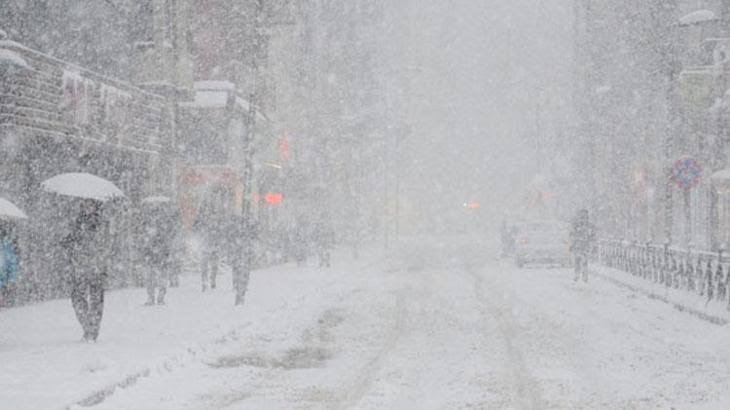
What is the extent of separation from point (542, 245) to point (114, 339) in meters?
24.6

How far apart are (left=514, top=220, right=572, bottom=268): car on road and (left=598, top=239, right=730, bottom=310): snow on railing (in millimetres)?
2339

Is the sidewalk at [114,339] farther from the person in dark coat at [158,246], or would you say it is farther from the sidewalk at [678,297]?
the sidewalk at [678,297]

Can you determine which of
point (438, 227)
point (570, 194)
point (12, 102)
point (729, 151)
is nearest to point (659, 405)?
point (12, 102)

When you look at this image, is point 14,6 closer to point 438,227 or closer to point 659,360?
point 659,360

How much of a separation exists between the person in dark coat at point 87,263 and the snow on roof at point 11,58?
5358 mm

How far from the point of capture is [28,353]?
12875 millimetres

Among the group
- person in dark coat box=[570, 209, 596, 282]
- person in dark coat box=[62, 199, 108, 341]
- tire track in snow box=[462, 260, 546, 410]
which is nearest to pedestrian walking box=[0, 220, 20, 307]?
person in dark coat box=[62, 199, 108, 341]

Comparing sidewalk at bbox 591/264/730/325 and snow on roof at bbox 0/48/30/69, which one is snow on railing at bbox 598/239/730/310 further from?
snow on roof at bbox 0/48/30/69

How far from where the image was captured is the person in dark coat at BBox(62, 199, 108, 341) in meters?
13.8

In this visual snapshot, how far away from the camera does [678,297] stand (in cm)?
2198

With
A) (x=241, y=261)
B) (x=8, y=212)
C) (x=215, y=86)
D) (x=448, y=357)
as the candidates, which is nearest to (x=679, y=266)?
(x=241, y=261)

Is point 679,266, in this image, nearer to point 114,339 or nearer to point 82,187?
point 114,339

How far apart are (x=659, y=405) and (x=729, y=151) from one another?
30687mm

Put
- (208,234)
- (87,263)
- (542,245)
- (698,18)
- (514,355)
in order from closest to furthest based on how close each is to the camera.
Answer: (514,355)
(87,263)
(208,234)
(698,18)
(542,245)
